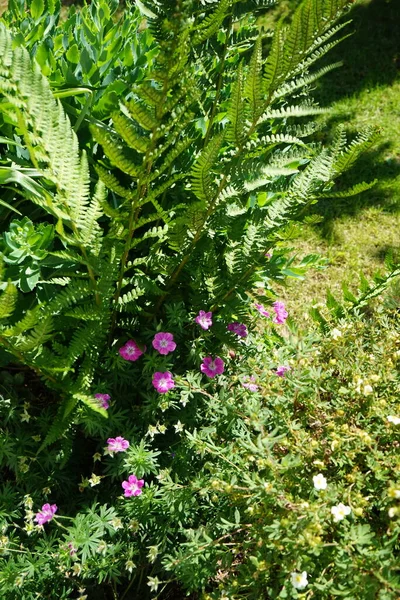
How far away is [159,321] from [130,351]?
0.20 meters

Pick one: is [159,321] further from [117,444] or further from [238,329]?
[117,444]

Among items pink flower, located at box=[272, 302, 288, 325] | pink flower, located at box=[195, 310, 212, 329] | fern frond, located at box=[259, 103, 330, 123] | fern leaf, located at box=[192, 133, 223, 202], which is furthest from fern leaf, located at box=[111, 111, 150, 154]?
pink flower, located at box=[272, 302, 288, 325]

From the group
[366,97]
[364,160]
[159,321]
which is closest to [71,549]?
[159,321]

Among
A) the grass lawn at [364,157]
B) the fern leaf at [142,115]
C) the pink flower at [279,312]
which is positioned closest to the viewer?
the fern leaf at [142,115]

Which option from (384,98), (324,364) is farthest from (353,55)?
(324,364)

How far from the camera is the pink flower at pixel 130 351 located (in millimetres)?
2053

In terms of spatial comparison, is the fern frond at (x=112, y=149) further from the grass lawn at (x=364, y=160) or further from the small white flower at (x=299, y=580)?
the grass lawn at (x=364, y=160)

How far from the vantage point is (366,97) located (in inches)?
191

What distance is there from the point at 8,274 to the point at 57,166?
1.96 feet

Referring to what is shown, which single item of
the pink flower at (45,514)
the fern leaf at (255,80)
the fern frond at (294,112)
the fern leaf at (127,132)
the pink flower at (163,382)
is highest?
the fern leaf at (255,80)

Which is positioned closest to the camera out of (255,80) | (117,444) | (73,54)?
(255,80)

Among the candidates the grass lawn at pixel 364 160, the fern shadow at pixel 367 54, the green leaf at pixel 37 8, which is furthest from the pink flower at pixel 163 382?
the fern shadow at pixel 367 54

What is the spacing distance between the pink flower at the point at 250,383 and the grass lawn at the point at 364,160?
1377 mm

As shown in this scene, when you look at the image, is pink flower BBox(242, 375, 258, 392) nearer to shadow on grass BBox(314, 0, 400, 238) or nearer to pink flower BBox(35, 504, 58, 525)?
pink flower BBox(35, 504, 58, 525)
